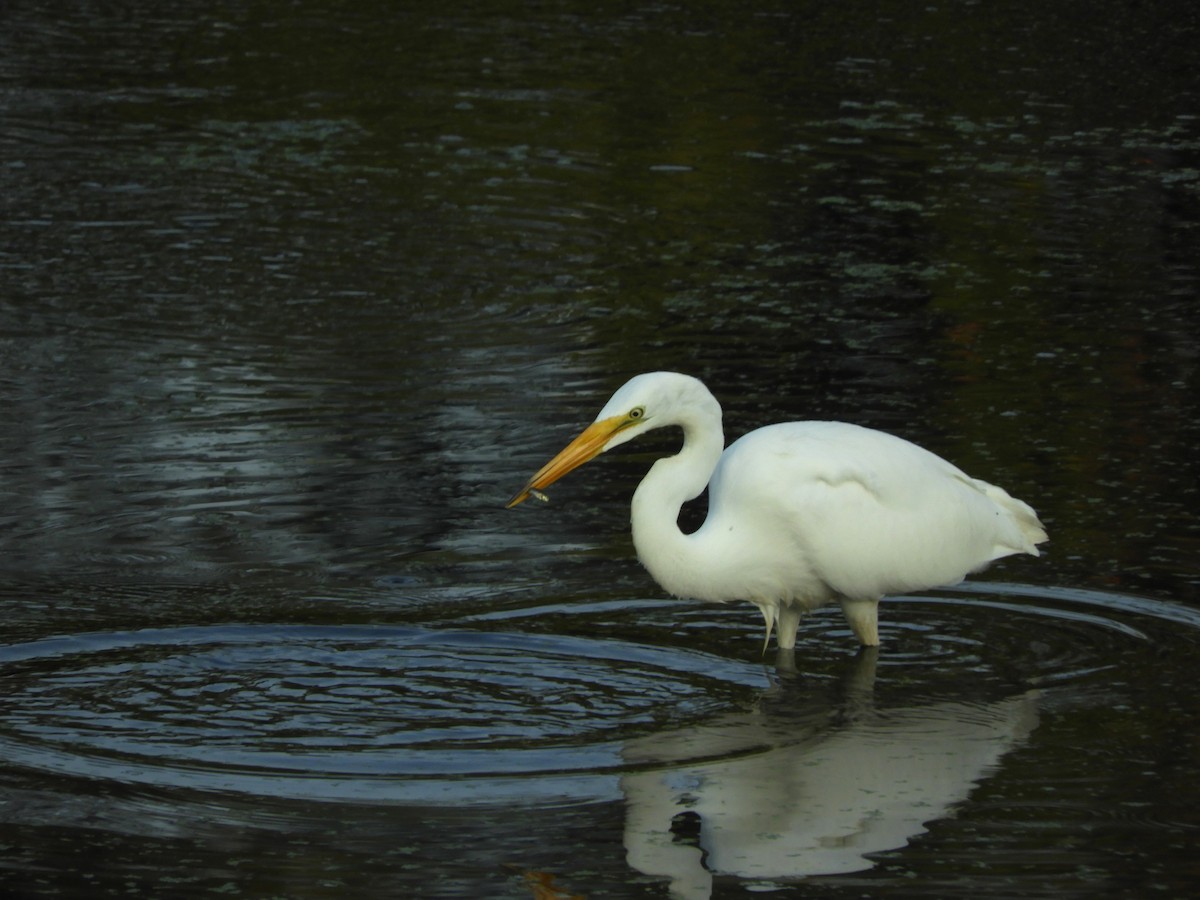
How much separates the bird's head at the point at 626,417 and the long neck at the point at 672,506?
13cm

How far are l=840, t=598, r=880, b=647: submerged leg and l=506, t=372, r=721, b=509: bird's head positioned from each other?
907 mm

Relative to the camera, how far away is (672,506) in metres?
6.24

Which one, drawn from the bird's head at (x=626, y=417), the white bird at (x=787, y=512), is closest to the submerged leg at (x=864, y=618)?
the white bird at (x=787, y=512)

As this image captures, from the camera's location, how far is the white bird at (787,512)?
20.2 ft

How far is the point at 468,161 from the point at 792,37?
572cm

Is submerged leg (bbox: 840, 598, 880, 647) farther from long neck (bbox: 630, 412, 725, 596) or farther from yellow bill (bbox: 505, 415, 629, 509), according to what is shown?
yellow bill (bbox: 505, 415, 629, 509)

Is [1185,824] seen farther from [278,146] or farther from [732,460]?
[278,146]

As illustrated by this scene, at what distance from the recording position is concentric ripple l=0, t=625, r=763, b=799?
5453 millimetres

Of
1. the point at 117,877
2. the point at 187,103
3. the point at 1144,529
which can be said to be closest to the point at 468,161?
the point at 187,103

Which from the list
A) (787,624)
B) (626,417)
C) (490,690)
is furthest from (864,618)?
(490,690)

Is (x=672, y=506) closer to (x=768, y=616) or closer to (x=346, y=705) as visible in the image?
(x=768, y=616)

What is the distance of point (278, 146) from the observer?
1445cm

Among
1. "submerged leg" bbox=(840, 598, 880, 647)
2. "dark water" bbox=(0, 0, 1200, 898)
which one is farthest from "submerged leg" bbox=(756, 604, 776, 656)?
"submerged leg" bbox=(840, 598, 880, 647)

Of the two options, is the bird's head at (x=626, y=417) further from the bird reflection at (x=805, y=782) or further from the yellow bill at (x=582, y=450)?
the bird reflection at (x=805, y=782)
